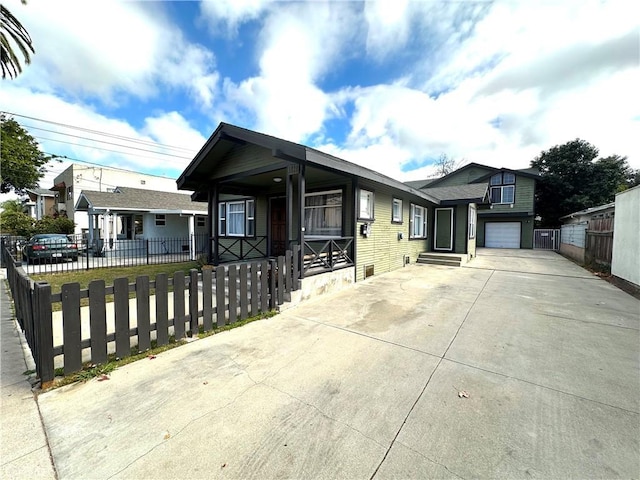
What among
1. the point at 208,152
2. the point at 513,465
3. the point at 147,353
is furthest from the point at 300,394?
the point at 208,152

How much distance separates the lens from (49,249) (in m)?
11.3

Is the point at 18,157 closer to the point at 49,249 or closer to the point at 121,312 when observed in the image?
the point at 49,249

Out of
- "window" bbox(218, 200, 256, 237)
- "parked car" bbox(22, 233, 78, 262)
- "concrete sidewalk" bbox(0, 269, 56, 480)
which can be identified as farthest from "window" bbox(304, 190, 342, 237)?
"parked car" bbox(22, 233, 78, 262)

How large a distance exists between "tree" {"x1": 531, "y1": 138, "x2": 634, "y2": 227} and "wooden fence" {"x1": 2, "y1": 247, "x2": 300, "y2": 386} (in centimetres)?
2546

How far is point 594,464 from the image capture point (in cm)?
172

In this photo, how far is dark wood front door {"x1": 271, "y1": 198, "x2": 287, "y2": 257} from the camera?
952 centimetres

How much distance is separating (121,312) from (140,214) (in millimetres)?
16817

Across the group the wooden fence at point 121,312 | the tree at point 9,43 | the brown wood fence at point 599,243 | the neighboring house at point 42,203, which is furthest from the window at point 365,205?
the neighboring house at point 42,203

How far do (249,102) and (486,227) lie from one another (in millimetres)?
20411

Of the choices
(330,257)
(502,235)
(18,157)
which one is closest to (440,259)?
(330,257)

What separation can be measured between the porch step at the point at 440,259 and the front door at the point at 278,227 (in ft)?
20.7

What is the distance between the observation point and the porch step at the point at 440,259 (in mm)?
11070

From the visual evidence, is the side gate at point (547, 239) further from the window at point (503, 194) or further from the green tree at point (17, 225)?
the green tree at point (17, 225)

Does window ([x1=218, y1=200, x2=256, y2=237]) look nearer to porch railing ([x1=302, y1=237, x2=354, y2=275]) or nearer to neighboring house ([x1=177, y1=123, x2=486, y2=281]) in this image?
neighboring house ([x1=177, y1=123, x2=486, y2=281])
